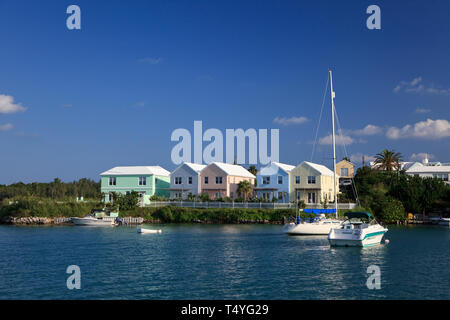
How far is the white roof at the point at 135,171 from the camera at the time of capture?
84.7 meters

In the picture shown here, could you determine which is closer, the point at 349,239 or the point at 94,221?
the point at 349,239

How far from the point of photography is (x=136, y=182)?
84.8 metres

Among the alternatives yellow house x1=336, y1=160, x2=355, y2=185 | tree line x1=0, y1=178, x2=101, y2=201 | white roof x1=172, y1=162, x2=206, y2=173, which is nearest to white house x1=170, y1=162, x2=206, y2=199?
white roof x1=172, y1=162, x2=206, y2=173

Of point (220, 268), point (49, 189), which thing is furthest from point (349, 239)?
point (49, 189)

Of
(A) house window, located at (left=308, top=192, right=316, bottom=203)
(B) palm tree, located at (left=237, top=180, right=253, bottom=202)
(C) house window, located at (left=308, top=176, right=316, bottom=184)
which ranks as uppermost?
(C) house window, located at (left=308, top=176, right=316, bottom=184)

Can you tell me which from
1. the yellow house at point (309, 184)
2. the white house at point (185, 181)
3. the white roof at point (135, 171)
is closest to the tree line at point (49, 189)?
the white roof at point (135, 171)

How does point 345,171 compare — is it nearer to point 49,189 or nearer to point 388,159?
point 388,159

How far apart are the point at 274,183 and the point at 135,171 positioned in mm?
26809

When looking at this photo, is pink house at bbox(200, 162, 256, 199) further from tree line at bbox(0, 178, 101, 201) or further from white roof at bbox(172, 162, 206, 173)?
tree line at bbox(0, 178, 101, 201)

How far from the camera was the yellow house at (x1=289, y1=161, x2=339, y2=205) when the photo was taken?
7719 cm

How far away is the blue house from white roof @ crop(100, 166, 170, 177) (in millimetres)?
19906

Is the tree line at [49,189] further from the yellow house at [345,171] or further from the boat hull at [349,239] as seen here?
the boat hull at [349,239]
